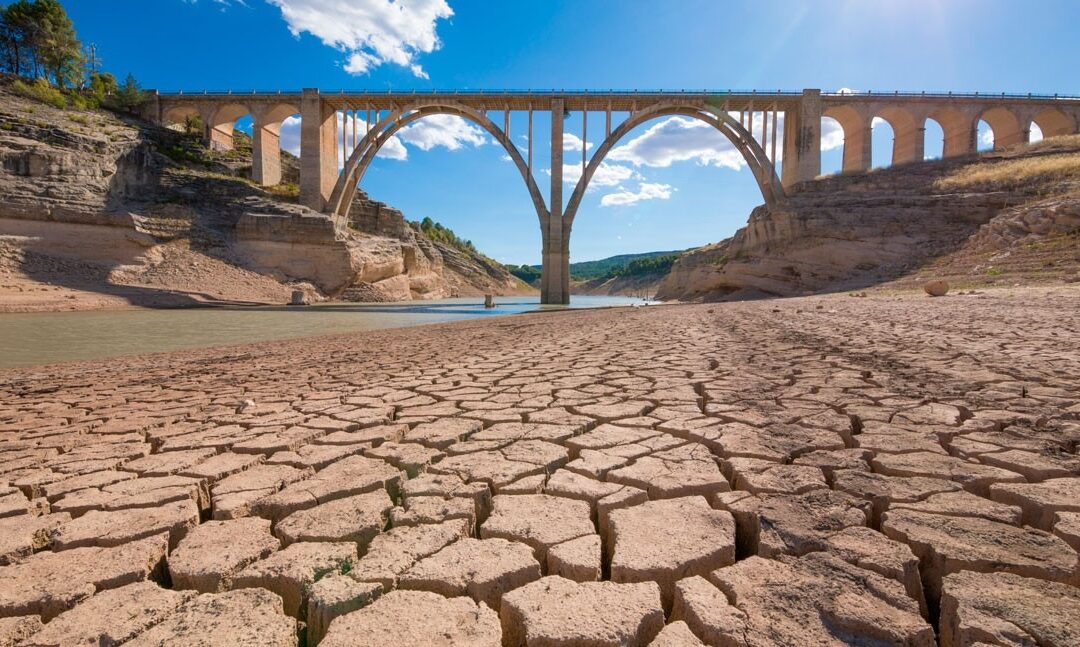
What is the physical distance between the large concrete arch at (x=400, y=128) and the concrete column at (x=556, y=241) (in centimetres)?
78

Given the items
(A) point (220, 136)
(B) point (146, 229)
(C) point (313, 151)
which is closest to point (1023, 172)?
(C) point (313, 151)

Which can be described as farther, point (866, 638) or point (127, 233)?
point (127, 233)

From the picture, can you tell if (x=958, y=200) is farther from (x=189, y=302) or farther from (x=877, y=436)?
(x=189, y=302)

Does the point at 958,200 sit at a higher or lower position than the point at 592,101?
lower

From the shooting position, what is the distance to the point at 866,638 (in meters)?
0.94

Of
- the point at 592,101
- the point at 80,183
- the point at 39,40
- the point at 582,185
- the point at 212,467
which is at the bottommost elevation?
the point at 212,467

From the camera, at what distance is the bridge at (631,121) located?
942 inches

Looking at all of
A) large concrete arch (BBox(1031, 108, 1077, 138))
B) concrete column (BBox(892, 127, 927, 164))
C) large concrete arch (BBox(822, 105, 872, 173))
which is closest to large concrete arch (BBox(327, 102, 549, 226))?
large concrete arch (BBox(822, 105, 872, 173))

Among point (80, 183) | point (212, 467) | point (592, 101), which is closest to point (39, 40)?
point (80, 183)

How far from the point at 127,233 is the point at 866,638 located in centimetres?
2573

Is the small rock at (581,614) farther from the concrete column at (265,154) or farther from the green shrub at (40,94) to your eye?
the green shrub at (40,94)

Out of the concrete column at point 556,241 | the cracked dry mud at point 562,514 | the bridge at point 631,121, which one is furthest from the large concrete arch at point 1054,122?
the cracked dry mud at point 562,514

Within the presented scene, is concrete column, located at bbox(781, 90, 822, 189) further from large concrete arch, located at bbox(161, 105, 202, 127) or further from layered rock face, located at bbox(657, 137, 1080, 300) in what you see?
large concrete arch, located at bbox(161, 105, 202, 127)

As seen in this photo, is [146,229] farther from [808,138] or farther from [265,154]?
[808,138]
